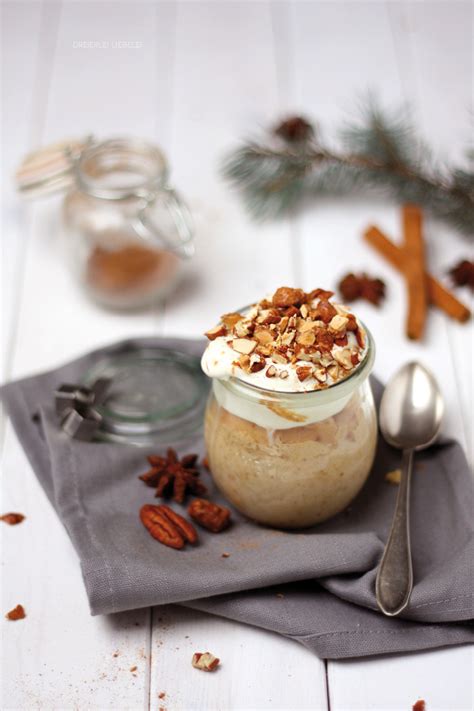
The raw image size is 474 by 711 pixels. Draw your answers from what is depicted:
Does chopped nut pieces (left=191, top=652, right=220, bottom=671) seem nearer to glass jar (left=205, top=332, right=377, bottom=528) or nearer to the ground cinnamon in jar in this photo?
glass jar (left=205, top=332, right=377, bottom=528)

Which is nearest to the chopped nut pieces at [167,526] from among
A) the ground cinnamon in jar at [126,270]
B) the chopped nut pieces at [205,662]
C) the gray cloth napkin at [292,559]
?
the gray cloth napkin at [292,559]

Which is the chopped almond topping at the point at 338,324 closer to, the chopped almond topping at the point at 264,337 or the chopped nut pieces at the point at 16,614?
the chopped almond topping at the point at 264,337

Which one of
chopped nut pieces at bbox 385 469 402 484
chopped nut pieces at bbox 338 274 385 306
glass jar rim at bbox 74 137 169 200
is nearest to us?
chopped nut pieces at bbox 385 469 402 484

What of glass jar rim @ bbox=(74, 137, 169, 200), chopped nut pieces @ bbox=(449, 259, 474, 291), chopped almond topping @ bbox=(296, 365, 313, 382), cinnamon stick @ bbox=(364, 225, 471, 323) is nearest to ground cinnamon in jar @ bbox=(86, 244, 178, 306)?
glass jar rim @ bbox=(74, 137, 169, 200)

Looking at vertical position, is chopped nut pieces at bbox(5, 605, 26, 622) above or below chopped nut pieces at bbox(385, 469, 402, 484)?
below

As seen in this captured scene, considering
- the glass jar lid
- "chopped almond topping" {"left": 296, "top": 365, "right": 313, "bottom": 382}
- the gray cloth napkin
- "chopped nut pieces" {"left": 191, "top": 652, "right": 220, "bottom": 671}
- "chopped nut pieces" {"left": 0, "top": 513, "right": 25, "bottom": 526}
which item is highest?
"chopped almond topping" {"left": 296, "top": 365, "right": 313, "bottom": 382}
